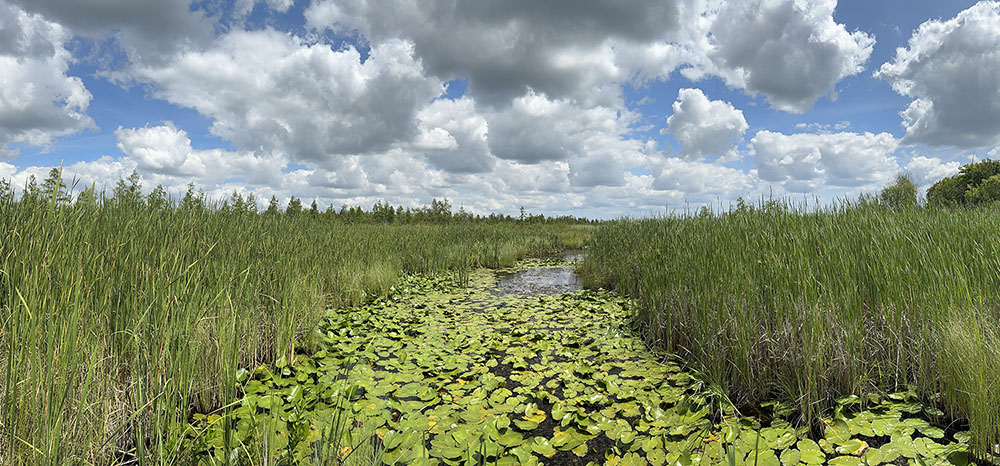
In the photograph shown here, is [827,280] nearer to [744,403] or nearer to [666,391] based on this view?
[744,403]

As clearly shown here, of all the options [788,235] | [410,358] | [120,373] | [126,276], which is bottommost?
[410,358]

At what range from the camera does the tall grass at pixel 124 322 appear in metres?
1.77

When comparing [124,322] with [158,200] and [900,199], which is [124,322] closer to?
[158,200]

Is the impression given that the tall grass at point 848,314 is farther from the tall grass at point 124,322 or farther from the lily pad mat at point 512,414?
the tall grass at point 124,322

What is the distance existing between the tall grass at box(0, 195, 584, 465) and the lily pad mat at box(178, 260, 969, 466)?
30 centimetres

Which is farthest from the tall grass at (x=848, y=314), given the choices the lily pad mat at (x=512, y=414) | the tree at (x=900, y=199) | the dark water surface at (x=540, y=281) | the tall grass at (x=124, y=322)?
the dark water surface at (x=540, y=281)

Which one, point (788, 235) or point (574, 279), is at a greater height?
point (788, 235)

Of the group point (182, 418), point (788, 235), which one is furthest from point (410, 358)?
point (788, 235)

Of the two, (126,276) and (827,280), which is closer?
(126,276)

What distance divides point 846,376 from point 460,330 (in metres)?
3.74

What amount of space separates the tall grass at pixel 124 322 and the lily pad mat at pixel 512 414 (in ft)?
1.00

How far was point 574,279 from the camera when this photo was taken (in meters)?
10.3

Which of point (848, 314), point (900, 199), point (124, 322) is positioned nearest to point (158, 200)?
point (124, 322)

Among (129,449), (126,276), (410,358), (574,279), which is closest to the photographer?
(129,449)
